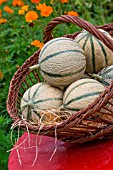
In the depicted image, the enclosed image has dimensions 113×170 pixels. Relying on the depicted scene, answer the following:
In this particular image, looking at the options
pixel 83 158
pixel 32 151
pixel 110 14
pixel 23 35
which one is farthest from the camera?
pixel 110 14

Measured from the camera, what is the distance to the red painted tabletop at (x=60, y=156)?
1804 millimetres

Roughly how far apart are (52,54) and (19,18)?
1806mm

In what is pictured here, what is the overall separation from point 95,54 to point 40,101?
301 millimetres

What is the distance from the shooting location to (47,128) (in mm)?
1723

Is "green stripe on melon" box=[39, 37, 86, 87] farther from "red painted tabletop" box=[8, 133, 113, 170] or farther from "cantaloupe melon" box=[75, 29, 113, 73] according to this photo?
"red painted tabletop" box=[8, 133, 113, 170]

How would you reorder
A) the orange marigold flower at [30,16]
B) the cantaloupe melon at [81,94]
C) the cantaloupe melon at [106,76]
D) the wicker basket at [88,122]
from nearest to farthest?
the wicker basket at [88,122] → the cantaloupe melon at [81,94] → the cantaloupe melon at [106,76] → the orange marigold flower at [30,16]

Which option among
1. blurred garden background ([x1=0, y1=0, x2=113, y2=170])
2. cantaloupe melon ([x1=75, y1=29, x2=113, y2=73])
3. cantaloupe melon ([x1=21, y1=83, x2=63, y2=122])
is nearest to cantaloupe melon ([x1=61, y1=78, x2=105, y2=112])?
cantaloupe melon ([x1=21, y1=83, x2=63, y2=122])

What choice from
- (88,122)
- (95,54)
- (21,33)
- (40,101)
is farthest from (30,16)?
(88,122)

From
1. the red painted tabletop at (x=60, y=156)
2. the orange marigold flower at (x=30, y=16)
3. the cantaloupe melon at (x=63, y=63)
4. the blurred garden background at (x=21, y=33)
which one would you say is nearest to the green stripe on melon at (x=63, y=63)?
the cantaloupe melon at (x=63, y=63)

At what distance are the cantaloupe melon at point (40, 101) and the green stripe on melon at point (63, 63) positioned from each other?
0.13 ft

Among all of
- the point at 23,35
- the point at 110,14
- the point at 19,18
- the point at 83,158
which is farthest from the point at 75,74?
the point at 110,14

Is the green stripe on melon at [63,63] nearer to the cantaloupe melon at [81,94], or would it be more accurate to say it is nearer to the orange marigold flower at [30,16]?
the cantaloupe melon at [81,94]

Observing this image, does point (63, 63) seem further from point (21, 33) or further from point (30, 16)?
point (21, 33)

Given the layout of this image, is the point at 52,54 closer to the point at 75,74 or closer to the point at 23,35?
the point at 75,74
